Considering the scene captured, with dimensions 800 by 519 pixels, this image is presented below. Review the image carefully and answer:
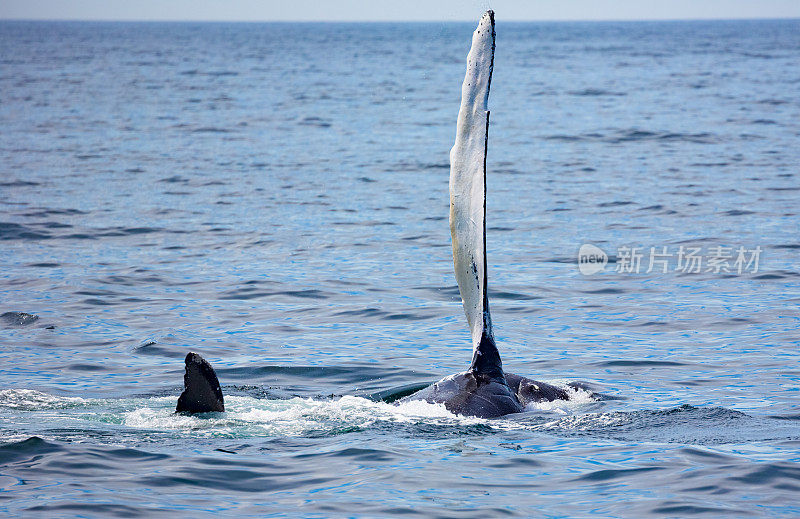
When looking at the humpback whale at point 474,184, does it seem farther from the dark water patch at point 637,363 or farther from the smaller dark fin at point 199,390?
the dark water patch at point 637,363

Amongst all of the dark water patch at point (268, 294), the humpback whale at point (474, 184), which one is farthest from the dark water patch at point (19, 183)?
the humpback whale at point (474, 184)

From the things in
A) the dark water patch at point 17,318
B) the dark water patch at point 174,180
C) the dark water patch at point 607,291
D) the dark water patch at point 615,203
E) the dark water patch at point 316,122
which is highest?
the dark water patch at point 316,122

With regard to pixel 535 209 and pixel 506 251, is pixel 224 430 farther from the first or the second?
pixel 535 209

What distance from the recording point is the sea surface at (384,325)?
6.73m

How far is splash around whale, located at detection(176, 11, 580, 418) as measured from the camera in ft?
23.9

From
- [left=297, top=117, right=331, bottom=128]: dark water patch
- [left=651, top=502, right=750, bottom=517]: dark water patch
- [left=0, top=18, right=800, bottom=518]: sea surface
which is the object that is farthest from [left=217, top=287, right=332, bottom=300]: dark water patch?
[left=297, top=117, right=331, bottom=128]: dark water patch

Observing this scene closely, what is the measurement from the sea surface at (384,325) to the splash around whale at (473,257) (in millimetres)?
185

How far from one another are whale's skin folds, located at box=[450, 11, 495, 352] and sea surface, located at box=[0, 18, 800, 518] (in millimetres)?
1159

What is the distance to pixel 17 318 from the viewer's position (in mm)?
12109

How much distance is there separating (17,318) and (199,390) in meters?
5.18

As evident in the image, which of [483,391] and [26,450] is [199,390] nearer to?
[26,450]

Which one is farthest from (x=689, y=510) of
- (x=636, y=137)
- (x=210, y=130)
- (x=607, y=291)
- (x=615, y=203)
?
(x=210, y=130)

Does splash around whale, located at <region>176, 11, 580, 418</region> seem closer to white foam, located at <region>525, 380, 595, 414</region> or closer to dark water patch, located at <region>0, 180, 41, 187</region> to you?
white foam, located at <region>525, 380, 595, 414</region>

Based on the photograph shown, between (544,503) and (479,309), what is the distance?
158 cm
